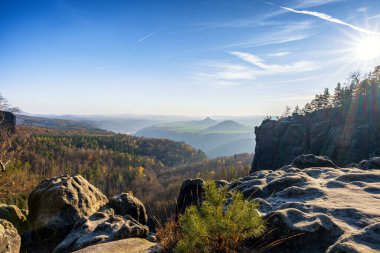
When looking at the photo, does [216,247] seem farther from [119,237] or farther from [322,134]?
[322,134]

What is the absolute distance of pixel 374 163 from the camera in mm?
21844

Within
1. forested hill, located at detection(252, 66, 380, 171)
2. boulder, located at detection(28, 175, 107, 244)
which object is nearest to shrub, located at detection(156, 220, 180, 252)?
boulder, located at detection(28, 175, 107, 244)

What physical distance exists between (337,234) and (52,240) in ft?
55.3

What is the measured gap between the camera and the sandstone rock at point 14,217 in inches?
737

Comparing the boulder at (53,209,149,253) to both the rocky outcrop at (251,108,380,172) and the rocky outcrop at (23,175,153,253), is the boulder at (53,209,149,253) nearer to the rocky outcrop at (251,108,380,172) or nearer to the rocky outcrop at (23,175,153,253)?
the rocky outcrop at (23,175,153,253)

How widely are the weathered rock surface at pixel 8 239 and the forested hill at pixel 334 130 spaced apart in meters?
69.8

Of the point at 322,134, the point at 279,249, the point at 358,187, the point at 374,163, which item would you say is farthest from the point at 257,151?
the point at 279,249

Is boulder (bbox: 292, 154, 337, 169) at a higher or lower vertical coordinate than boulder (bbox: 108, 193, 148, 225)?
Answer: higher

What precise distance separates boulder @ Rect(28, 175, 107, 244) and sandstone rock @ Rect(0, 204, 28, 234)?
60cm

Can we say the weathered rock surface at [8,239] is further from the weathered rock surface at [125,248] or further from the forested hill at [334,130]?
the forested hill at [334,130]

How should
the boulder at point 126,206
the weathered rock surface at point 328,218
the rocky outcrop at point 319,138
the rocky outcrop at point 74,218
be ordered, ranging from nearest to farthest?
the weathered rock surface at point 328,218 < the rocky outcrop at point 74,218 < the boulder at point 126,206 < the rocky outcrop at point 319,138

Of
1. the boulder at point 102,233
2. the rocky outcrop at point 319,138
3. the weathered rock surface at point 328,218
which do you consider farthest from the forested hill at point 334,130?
the boulder at point 102,233

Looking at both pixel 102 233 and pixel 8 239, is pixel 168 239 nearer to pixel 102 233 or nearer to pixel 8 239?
pixel 102 233

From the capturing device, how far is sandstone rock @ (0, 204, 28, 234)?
18.7 metres
